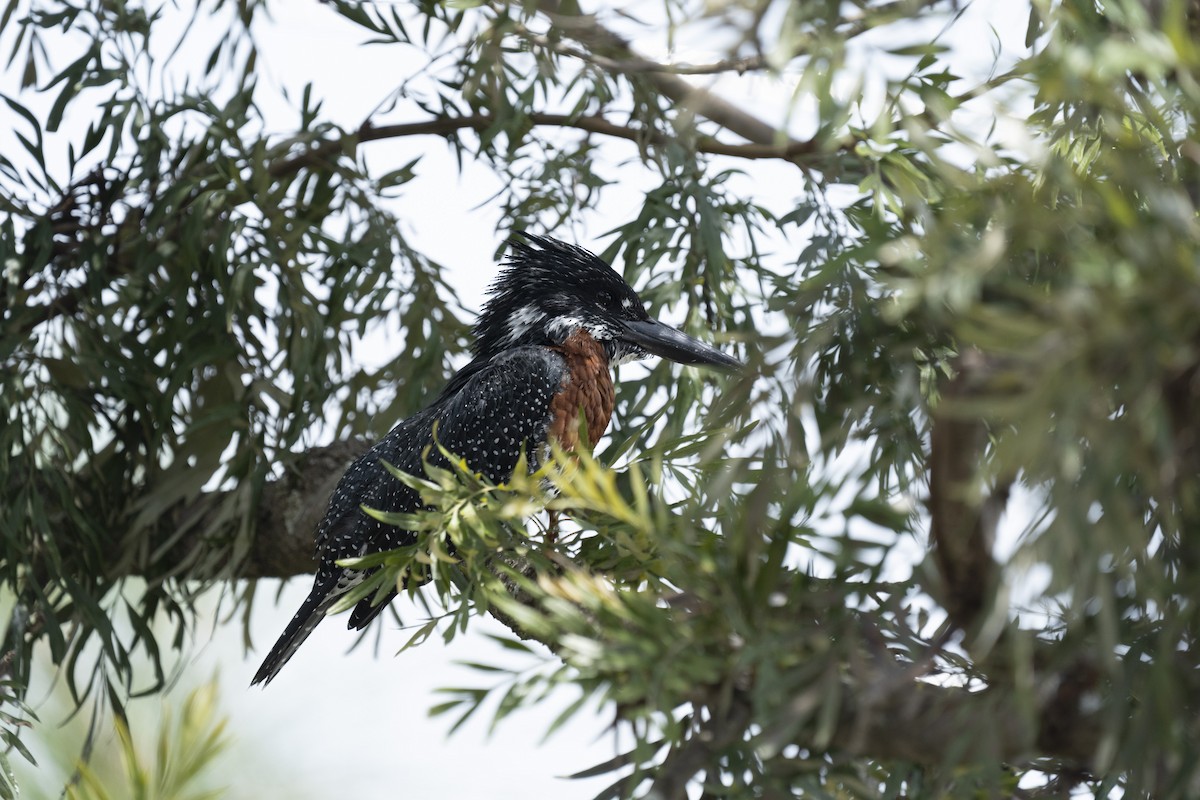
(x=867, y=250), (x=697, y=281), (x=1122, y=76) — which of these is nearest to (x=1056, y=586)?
(x=867, y=250)

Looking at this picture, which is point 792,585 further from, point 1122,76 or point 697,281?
point 697,281

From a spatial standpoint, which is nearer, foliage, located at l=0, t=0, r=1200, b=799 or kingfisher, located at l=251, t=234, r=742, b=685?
foliage, located at l=0, t=0, r=1200, b=799

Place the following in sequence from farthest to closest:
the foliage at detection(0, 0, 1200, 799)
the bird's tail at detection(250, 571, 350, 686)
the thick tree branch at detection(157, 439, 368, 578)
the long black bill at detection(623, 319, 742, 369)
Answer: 1. the thick tree branch at detection(157, 439, 368, 578)
2. the long black bill at detection(623, 319, 742, 369)
3. the bird's tail at detection(250, 571, 350, 686)
4. the foliage at detection(0, 0, 1200, 799)

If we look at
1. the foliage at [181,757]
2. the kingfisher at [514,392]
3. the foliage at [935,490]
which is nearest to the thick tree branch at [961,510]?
the foliage at [935,490]

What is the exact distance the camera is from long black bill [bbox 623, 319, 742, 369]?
223 centimetres

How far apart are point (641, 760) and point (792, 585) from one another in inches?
6.4

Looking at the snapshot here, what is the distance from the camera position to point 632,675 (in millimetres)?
829

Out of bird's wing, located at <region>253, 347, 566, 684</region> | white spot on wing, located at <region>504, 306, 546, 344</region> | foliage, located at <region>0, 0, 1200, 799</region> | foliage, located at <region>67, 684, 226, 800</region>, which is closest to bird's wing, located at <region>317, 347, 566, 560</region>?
bird's wing, located at <region>253, 347, 566, 684</region>

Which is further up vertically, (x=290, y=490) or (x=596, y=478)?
(x=290, y=490)

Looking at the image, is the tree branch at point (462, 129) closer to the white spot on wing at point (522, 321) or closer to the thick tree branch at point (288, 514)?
the white spot on wing at point (522, 321)

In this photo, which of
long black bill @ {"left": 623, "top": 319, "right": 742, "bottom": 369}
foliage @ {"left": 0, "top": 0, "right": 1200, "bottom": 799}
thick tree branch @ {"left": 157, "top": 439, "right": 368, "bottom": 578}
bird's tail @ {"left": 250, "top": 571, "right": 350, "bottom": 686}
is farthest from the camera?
thick tree branch @ {"left": 157, "top": 439, "right": 368, "bottom": 578}

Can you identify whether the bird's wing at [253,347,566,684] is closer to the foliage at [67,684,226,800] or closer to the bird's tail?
the bird's tail

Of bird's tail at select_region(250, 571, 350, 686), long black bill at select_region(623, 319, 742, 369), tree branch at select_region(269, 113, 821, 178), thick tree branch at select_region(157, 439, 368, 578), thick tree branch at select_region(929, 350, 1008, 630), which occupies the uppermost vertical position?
tree branch at select_region(269, 113, 821, 178)

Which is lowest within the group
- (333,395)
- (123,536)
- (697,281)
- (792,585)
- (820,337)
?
(792,585)
